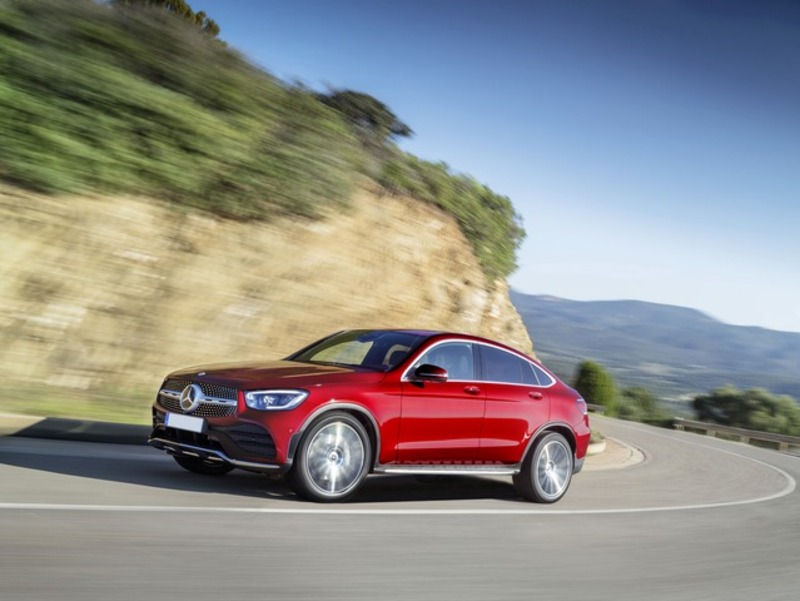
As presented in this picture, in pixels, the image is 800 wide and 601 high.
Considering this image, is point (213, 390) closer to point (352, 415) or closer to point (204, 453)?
point (204, 453)

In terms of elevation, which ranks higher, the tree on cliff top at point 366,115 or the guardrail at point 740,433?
the tree on cliff top at point 366,115

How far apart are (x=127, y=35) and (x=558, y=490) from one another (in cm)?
1031

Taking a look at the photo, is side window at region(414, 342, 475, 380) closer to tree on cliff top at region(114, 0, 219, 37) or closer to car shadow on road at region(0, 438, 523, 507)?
car shadow on road at region(0, 438, 523, 507)

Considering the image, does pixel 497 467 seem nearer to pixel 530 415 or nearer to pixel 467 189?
pixel 530 415

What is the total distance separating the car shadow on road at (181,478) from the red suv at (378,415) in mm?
308

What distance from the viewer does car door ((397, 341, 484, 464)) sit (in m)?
8.51

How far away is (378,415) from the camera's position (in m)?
8.22

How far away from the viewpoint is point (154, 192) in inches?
588

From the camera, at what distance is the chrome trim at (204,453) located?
7645mm

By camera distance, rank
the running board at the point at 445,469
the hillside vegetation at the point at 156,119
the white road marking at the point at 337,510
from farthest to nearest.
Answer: the hillside vegetation at the point at 156,119, the running board at the point at 445,469, the white road marking at the point at 337,510

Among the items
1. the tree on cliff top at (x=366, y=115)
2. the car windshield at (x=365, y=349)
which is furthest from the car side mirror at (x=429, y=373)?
the tree on cliff top at (x=366, y=115)

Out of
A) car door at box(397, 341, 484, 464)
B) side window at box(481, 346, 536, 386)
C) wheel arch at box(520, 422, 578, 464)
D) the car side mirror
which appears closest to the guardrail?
wheel arch at box(520, 422, 578, 464)

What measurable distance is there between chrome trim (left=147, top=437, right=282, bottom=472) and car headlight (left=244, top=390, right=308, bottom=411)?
17.2 inches

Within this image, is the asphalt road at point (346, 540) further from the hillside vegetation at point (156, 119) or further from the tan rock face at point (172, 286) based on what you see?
the hillside vegetation at point (156, 119)
